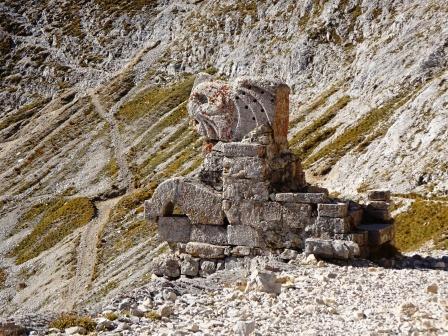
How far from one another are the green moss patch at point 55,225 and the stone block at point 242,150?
3485 centimetres

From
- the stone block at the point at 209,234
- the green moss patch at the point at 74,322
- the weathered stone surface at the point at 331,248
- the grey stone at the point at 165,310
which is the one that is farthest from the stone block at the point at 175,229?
the green moss patch at the point at 74,322

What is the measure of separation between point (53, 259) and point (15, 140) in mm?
40432

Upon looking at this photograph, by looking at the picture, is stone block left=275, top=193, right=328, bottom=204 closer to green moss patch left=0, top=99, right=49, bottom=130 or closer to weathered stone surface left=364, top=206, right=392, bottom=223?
weathered stone surface left=364, top=206, right=392, bottom=223

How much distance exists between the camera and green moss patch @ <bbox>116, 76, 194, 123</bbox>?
2948 inches

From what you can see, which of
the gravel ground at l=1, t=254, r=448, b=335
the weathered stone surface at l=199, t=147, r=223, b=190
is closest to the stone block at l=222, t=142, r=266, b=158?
the weathered stone surface at l=199, t=147, r=223, b=190

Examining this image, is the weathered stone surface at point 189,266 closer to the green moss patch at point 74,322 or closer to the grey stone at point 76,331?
the green moss patch at point 74,322

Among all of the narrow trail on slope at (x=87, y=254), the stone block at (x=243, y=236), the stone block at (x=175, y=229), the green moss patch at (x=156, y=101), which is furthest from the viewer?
the green moss patch at (x=156, y=101)

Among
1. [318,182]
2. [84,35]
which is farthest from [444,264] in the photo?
[84,35]

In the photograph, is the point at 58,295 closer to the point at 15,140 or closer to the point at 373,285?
the point at 373,285

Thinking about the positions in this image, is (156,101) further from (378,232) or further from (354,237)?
(354,237)

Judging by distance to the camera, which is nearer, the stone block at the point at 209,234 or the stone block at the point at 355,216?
the stone block at the point at 355,216

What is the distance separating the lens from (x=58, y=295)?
36.5 meters

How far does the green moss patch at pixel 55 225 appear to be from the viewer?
48.8 meters

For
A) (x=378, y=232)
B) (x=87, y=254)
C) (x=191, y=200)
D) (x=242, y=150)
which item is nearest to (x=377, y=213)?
(x=378, y=232)
